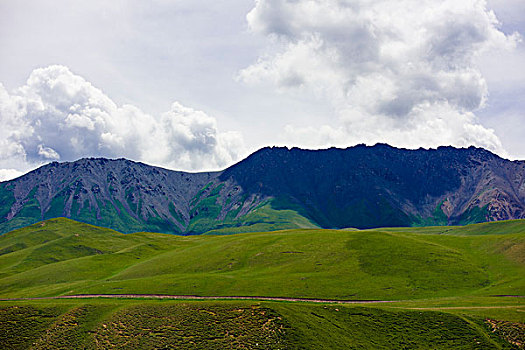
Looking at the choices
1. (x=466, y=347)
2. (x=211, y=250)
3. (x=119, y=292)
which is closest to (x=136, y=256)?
(x=211, y=250)

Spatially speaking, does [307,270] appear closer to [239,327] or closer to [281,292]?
[281,292]

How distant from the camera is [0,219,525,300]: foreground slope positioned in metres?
89.8

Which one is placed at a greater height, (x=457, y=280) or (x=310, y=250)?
(x=310, y=250)

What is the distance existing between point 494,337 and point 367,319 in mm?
16599

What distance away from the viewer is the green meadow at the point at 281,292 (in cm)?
4891

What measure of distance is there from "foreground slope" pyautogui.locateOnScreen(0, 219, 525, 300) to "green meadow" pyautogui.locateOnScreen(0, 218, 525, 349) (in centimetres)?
46

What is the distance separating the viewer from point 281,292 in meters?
87.0

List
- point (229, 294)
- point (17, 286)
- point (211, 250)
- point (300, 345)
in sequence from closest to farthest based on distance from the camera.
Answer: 1. point (300, 345)
2. point (229, 294)
3. point (17, 286)
4. point (211, 250)

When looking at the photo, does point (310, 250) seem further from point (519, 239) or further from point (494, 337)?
point (494, 337)

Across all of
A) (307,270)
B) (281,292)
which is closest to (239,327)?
(281,292)

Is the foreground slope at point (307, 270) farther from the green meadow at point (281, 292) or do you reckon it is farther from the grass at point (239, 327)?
the grass at point (239, 327)

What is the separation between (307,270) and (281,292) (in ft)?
69.4

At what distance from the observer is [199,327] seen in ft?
162

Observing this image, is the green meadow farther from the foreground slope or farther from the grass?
the foreground slope
